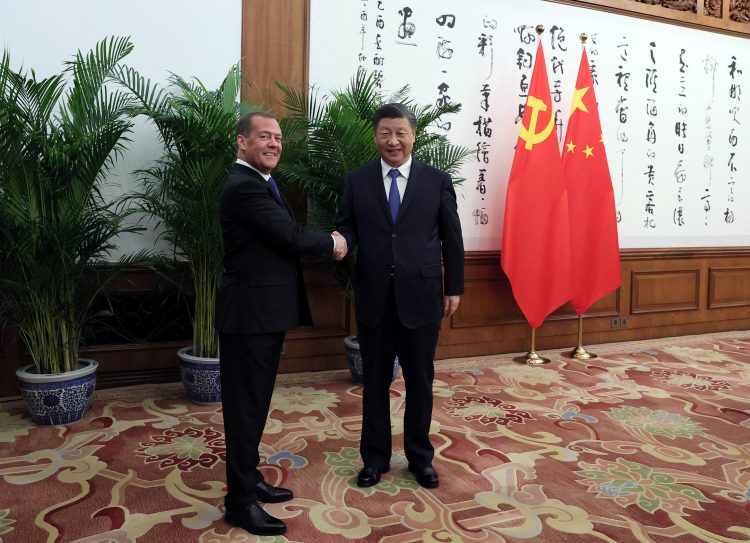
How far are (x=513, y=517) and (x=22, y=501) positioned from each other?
162 cm

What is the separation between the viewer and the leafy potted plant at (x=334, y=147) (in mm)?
3201

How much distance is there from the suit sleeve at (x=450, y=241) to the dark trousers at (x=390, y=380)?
0.15m

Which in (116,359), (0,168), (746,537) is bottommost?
(746,537)

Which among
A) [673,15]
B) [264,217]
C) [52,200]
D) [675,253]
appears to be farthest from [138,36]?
[675,253]

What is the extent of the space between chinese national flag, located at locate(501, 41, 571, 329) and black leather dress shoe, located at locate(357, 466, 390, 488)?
2.13 meters

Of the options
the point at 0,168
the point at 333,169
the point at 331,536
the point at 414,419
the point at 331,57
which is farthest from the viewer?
the point at 331,57

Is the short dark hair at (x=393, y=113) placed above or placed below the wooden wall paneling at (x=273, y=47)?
below

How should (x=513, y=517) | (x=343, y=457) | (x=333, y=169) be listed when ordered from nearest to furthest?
(x=513, y=517), (x=343, y=457), (x=333, y=169)

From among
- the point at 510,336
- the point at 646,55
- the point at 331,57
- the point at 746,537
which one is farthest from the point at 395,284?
the point at 646,55

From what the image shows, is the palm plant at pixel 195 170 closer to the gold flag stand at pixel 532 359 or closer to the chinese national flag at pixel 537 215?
the chinese national flag at pixel 537 215

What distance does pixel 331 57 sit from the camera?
369 cm

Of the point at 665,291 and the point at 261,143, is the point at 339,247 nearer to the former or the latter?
the point at 261,143

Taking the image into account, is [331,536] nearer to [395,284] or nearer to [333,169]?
[395,284]

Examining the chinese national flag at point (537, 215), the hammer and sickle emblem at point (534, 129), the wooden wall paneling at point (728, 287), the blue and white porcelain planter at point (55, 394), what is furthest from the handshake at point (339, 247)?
the wooden wall paneling at point (728, 287)
